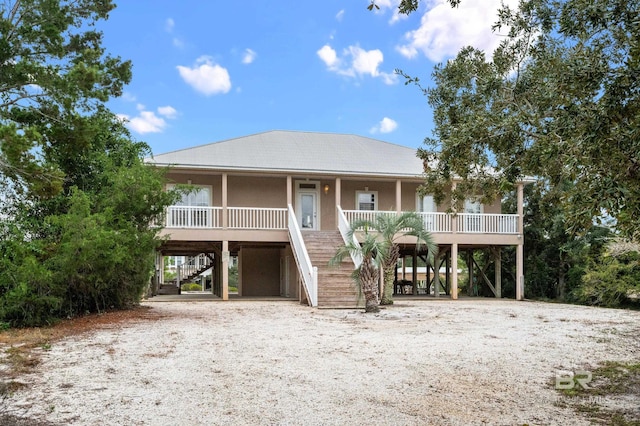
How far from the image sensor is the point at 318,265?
16531mm

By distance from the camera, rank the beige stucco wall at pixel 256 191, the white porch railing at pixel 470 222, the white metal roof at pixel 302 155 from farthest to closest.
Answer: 1. the beige stucco wall at pixel 256 191
2. the white porch railing at pixel 470 222
3. the white metal roof at pixel 302 155

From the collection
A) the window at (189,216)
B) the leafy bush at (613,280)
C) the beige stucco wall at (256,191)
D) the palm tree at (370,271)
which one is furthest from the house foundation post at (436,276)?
the window at (189,216)

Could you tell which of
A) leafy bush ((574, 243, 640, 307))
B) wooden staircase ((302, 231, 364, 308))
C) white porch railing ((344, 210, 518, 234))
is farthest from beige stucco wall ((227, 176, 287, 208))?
leafy bush ((574, 243, 640, 307))

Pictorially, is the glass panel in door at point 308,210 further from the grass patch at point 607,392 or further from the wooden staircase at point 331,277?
the grass patch at point 607,392

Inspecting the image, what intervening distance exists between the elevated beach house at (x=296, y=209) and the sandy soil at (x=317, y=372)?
254 inches

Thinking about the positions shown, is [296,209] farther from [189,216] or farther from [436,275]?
[436,275]

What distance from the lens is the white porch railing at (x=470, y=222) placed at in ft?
65.7

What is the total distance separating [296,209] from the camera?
21.2 meters

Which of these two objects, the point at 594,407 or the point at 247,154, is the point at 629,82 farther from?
the point at 247,154

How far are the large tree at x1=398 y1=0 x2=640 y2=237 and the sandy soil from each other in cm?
217

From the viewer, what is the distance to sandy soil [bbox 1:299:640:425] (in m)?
4.86

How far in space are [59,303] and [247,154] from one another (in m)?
10.7

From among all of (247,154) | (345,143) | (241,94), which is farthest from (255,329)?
(241,94)

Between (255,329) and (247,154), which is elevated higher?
(247,154)
